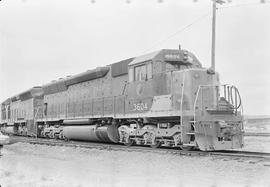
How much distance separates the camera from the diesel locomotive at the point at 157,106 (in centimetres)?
1046

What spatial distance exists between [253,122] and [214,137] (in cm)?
4267

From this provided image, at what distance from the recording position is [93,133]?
50.5ft

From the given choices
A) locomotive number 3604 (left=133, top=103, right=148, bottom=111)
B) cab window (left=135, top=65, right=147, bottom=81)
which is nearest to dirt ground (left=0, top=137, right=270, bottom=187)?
locomotive number 3604 (left=133, top=103, right=148, bottom=111)

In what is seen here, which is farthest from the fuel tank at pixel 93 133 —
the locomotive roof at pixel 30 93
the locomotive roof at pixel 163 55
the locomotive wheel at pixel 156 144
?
the locomotive roof at pixel 30 93

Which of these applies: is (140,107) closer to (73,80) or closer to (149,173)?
(149,173)

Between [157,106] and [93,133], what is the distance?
4.68 m

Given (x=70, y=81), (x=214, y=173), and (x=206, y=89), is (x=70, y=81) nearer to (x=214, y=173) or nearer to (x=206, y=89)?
(x=206, y=89)

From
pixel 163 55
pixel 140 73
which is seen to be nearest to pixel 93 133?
pixel 140 73

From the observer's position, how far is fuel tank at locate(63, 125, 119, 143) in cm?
1428

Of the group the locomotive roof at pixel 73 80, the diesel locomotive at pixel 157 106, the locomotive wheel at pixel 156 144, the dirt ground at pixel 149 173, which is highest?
the locomotive roof at pixel 73 80

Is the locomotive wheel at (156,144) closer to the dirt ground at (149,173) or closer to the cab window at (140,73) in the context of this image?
the dirt ground at (149,173)

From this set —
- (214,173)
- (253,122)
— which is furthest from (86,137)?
(253,122)

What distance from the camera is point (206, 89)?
11.3 meters

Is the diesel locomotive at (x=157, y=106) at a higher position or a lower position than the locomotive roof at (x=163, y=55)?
lower
